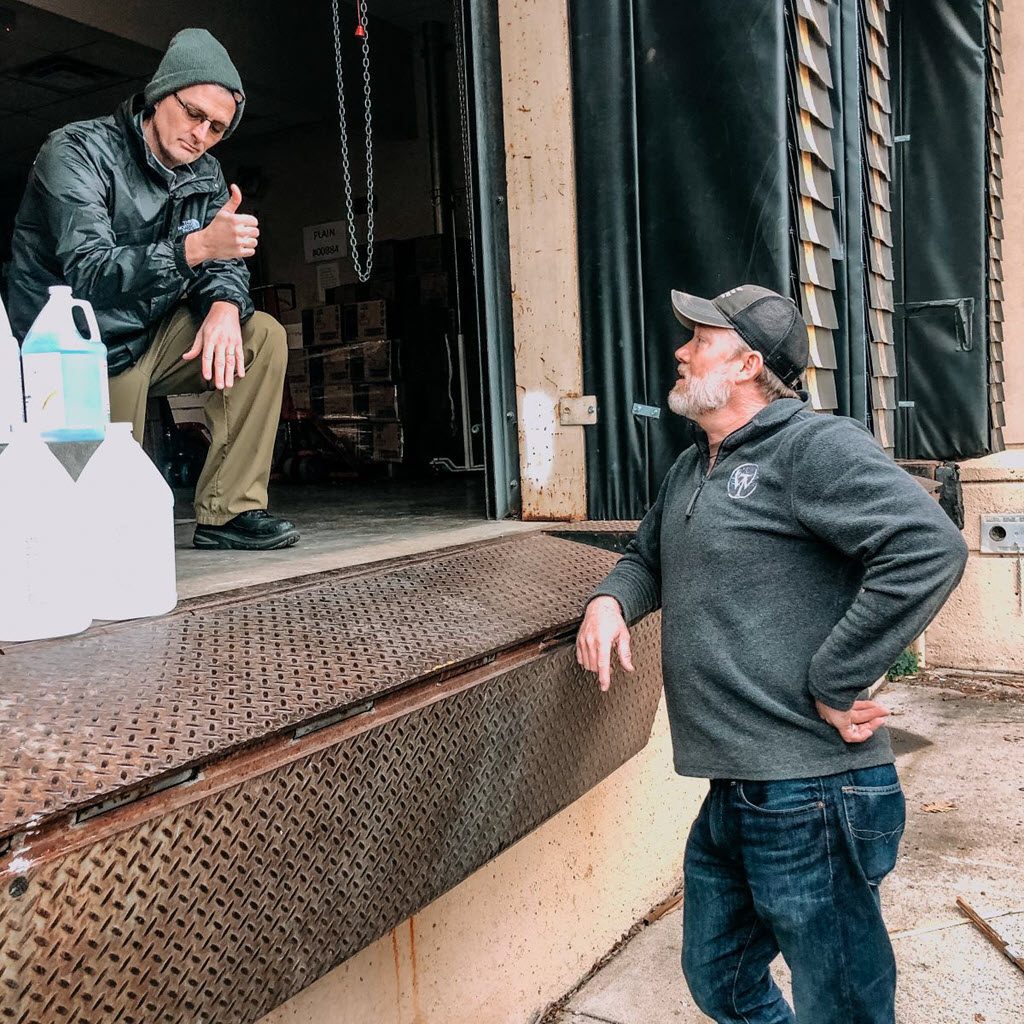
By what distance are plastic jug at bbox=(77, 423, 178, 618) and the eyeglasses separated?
1.24 metres

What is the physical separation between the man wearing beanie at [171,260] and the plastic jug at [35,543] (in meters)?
0.98

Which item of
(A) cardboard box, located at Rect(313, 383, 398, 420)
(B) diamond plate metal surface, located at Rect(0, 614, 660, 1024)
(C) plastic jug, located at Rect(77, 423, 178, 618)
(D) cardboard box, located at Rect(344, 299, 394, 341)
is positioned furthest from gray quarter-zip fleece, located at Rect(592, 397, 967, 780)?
(D) cardboard box, located at Rect(344, 299, 394, 341)

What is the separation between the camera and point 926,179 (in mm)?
5984

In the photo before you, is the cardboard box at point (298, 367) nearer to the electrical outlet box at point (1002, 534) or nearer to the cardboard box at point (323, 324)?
the cardboard box at point (323, 324)

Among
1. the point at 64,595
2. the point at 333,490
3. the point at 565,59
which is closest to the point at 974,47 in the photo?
the point at 565,59

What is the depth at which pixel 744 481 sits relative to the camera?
2217 mm

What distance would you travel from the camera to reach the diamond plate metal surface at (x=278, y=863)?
1.40 m

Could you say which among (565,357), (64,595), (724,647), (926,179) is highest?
(926,179)

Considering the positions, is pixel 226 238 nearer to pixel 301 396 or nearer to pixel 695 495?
pixel 695 495

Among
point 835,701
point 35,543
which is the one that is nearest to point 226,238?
point 35,543

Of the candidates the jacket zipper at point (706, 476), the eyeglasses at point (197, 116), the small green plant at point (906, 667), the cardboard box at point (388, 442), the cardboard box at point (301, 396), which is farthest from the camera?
the cardboard box at point (301, 396)

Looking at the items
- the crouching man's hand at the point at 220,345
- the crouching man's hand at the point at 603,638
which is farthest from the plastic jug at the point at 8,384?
the crouching man's hand at the point at 603,638

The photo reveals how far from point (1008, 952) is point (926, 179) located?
4446mm

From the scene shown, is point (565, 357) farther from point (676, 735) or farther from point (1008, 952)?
point (1008, 952)
